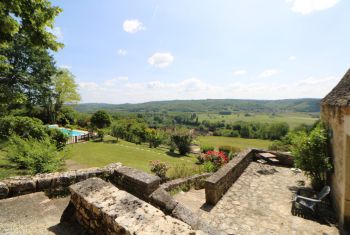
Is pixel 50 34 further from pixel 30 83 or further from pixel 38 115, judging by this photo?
pixel 38 115

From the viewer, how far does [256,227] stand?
5.00 m

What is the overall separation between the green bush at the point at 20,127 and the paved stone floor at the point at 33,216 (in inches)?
354

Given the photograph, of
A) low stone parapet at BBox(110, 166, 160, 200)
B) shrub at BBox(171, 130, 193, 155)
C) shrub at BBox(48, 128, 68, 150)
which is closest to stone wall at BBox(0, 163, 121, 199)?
low stone parapet at BBox(110, 166, 160, 200)

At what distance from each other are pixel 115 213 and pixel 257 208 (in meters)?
5.25

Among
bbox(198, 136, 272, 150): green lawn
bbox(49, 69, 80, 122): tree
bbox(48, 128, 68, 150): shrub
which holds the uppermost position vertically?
bbox(49, 69, 80, 122): tree

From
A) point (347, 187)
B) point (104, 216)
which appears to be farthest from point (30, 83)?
A: point (347, 187)

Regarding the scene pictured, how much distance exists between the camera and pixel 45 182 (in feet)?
13.1

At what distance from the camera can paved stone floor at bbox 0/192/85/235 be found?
2730 mm

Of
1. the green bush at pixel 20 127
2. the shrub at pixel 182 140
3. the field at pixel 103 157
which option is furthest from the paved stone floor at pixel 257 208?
the shrub at pixel 182 140

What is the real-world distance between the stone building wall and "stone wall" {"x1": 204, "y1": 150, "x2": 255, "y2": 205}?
3180 millimetres

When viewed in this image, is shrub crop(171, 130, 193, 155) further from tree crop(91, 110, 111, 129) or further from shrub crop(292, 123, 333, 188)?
shrub crop(292, 123, 333, 188)

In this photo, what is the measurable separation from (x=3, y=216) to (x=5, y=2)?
4.07 meters

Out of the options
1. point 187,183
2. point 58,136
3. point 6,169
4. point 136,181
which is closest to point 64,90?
point 58,136

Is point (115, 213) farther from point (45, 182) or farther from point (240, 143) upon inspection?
point (240, 143)
